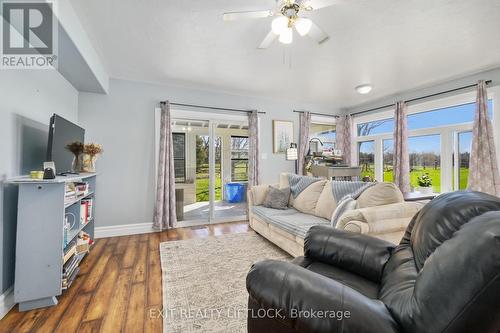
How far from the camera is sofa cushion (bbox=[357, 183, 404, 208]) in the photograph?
2123mm

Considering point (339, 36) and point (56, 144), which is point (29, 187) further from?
point (339, 36)

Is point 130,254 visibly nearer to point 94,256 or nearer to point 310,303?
point 94,256

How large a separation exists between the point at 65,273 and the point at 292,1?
298cm

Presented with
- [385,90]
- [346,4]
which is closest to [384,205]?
[346,4]

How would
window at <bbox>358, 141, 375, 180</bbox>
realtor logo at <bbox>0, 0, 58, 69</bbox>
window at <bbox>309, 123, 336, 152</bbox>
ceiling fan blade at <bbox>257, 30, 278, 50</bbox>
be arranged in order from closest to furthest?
realtor logo at <bbox>0, 0, 58, 69</bbox>, ceiling fan blade at <bbox>257, 30, 278, 50</bbox>, window at <bbox>358, 141, 375, 180</bbox>, window at <bbox>309, 123, 336, 152</bbox>

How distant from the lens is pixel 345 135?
544cm

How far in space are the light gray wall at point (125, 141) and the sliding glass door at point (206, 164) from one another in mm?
533

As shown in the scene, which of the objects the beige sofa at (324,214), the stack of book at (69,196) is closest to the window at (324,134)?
the beige sofa at (324,214)

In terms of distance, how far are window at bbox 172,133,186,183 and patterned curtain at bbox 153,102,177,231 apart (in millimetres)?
353

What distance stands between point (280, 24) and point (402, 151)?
3.68 m

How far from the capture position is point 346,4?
77.0 inches

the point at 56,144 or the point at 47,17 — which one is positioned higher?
the point at 47,17

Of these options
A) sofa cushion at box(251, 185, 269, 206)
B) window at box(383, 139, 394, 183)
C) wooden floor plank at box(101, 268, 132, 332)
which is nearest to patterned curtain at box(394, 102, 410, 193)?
window at box(383, 139, 394, 183)

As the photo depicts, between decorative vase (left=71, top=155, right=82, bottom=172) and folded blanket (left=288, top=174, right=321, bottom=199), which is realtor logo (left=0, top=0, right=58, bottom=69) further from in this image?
folded blanket (left=288, top=174, right=321, bottom=199)
